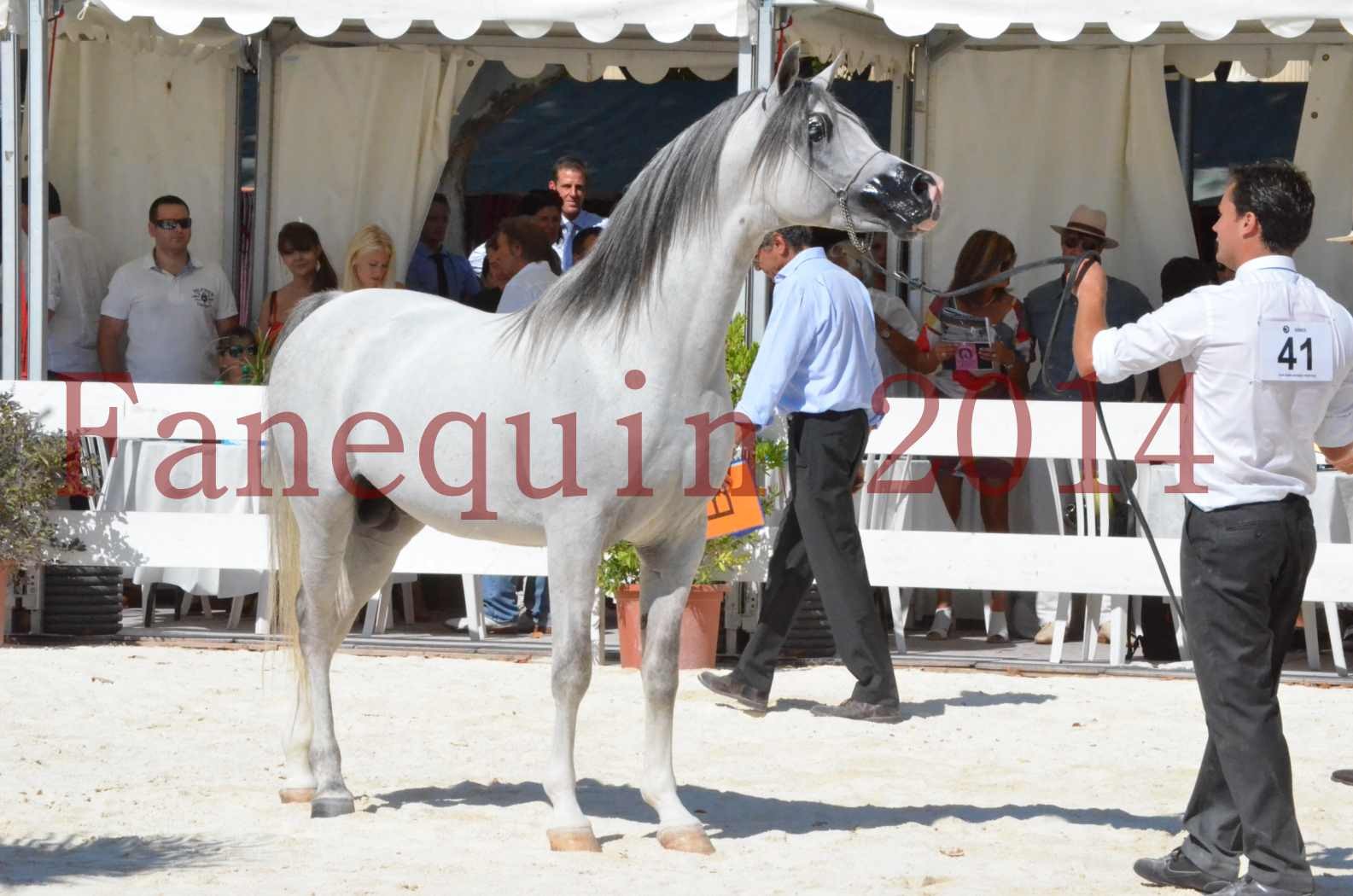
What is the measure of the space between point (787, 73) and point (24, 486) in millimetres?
4381

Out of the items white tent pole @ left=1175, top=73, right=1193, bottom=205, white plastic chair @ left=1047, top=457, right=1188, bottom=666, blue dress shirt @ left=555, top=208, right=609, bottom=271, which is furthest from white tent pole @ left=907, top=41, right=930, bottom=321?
white plastic chair @ left=1047, top=457, right=1188, bottom=666

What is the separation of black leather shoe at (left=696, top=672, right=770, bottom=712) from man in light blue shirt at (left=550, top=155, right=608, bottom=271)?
2911 millimetres

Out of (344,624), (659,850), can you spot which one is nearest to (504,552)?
(344,624)

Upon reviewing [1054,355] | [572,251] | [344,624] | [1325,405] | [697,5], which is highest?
[697,5]

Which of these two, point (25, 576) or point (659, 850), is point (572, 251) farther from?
point (659, 850)

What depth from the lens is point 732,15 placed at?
7324 millimetres

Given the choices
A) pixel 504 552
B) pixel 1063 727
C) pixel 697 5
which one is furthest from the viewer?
pixel 504 552

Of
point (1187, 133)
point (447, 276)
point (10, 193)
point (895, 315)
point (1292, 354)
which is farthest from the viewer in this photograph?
point (1187, 133)

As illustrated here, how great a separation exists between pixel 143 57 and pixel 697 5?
407 cm

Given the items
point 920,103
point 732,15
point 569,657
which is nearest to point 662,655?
point 569,657

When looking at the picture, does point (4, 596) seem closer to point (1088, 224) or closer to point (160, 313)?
point (160, 313)

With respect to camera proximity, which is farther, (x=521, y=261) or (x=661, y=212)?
(x=521, y=261)

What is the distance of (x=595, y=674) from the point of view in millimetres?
7449

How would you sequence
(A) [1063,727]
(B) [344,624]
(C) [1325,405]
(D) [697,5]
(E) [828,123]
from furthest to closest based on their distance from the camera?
(D) [697,5], (A) [1063,727], (B) [344,624], (E) [828,123], (C) [1325,405]
